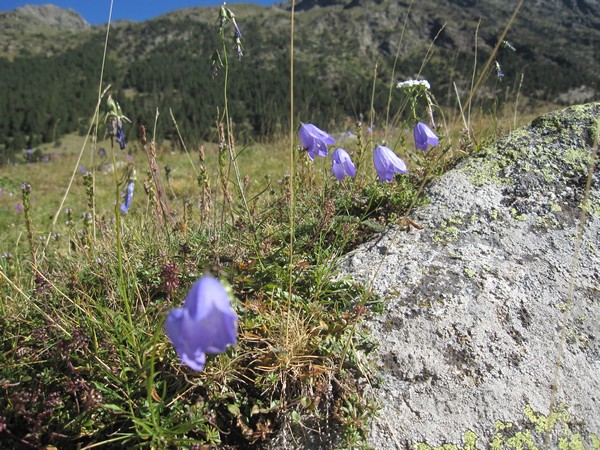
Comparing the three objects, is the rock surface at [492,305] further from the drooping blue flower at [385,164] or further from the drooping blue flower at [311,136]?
the drooping blue flower at [311,136]

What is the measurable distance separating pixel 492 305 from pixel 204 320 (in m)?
1.42

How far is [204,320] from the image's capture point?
3.28 feet

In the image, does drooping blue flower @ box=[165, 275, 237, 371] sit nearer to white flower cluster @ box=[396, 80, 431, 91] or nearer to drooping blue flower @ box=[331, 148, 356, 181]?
drooping blue flower @ box=[331, 148, 356, 181]

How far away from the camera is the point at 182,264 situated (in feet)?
7.04

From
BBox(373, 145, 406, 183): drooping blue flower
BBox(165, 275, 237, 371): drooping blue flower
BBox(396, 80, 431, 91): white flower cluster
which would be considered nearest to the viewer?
BBox(165, 275, 237, 371): drooping blue flower

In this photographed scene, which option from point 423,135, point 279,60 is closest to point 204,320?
point 423,135

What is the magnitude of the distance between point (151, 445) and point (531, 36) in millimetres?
155800

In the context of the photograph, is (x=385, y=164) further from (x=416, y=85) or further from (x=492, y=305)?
(x=492, y=305)

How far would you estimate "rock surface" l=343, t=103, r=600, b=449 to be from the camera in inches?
62.8

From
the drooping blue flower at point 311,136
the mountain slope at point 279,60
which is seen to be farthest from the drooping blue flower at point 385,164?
the mountain slope at point 279,60

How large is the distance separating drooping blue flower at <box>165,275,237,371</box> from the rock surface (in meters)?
0.85

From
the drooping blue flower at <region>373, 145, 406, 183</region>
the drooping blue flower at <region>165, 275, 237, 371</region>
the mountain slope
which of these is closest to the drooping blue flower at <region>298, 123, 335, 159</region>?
the drooping blue flower at <region>373, 145, 406, 183</region>

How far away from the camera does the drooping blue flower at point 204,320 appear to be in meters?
0.99

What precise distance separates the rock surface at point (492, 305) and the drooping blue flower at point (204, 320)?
2.77 feet
